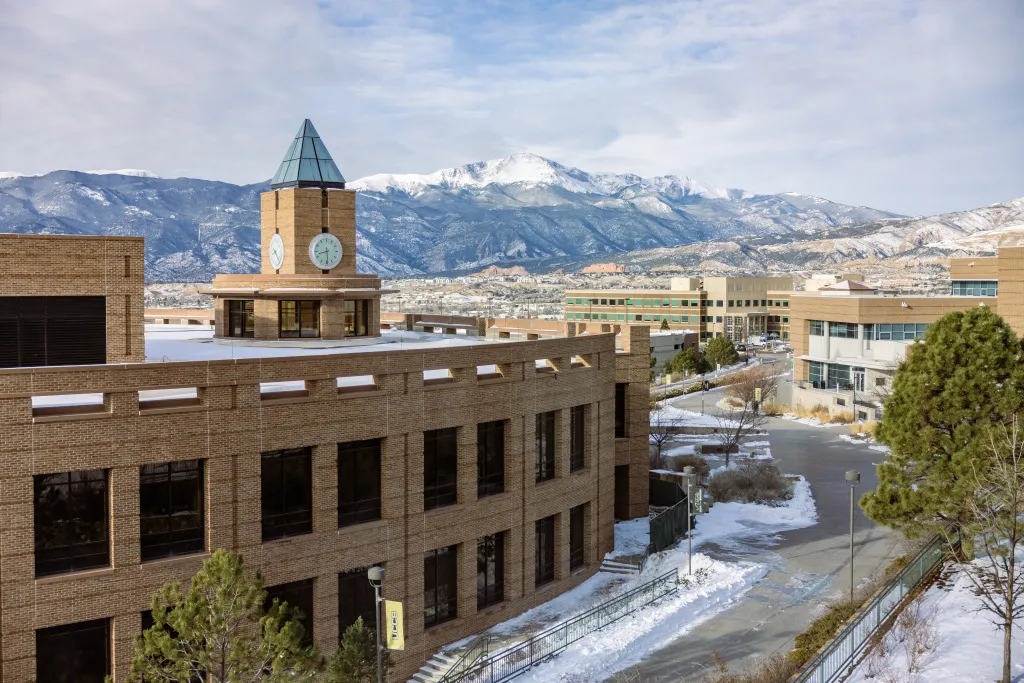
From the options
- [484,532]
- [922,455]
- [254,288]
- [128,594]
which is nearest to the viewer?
[128,594]

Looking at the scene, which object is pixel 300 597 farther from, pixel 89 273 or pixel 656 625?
pixel 656 625

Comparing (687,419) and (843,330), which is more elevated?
(843,330)

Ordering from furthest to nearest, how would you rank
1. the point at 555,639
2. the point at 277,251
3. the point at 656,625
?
the point at 277,251, the point at 656,625, the point at 555,639

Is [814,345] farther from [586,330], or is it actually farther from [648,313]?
[648,313]

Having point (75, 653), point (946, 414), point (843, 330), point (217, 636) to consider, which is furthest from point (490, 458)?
point (843, 330)

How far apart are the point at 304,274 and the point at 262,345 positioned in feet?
14.1

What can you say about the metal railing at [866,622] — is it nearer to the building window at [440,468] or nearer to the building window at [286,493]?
the building window at [440,468]

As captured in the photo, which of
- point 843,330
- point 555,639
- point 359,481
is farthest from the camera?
point 843,330

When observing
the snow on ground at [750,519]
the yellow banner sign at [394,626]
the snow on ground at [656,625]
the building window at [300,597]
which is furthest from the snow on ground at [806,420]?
the yellow banner sign at [394,626]

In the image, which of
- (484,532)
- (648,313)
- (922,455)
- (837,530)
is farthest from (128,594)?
(648,313)

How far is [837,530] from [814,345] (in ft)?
173

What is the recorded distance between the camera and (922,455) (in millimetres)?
33812

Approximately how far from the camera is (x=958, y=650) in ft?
88.8

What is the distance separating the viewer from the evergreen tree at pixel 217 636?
18.1 meters
